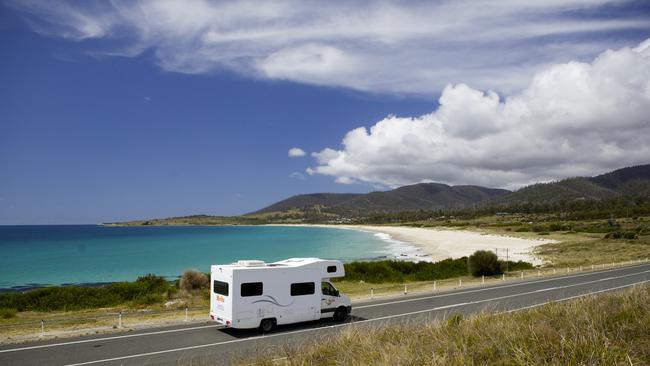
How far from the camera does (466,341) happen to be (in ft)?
27.0

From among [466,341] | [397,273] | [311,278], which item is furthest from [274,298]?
[397,273]

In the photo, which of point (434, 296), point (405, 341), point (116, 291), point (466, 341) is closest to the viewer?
point (466, 341)

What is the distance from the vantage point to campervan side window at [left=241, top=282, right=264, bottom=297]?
18.4 metres

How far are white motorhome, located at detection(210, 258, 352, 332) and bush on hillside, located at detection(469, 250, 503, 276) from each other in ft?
86.9

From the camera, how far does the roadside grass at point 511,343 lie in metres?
6.92

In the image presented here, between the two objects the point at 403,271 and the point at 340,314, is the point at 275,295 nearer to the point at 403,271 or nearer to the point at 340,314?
the point at 340,314

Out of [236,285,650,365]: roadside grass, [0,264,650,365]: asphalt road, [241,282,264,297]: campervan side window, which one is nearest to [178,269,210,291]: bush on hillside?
[0,264,650,365]: asphalt road

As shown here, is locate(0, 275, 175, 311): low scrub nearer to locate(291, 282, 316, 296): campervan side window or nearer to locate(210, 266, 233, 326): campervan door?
locate(210, 266, 233, 326): campervan door

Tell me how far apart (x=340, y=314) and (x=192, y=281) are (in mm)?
16906

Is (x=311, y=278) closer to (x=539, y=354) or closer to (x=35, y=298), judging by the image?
(x=539, y=354)

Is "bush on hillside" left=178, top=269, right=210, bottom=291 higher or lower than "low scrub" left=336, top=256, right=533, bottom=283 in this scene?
higher

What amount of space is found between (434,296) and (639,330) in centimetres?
2250

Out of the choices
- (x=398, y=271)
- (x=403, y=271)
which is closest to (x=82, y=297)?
(x=398, y=271)

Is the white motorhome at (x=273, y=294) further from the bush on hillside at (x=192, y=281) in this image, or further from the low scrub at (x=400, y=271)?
the low scrub at (x=400, y=271)
